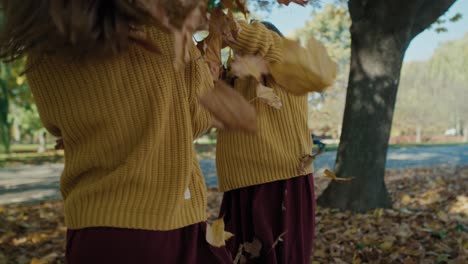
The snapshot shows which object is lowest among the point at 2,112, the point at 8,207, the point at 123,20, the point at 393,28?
the point at 8,207

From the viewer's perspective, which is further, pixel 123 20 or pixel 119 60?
pixel 119 60

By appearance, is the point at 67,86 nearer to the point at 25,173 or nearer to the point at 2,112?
the point at 2,112

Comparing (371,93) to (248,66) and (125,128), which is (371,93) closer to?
(248,66)

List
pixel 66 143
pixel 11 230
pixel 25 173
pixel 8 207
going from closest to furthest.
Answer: pixel 66 143 → pixel 11 230 → pixel 8 207 → pixel 25 173

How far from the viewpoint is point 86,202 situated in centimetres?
112

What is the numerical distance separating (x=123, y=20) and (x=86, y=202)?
0.46m

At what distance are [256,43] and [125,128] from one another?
0.66 metres

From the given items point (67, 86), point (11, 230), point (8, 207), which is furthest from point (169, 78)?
point (8, 207)

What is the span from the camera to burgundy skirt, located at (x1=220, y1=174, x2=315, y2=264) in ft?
6.36

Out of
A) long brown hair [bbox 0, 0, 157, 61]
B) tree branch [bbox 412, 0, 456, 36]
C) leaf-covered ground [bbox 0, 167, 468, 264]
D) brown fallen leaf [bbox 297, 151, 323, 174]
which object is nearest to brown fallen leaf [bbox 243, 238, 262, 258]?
brown fallen leaf [bbox 297, 151, 323, 174]

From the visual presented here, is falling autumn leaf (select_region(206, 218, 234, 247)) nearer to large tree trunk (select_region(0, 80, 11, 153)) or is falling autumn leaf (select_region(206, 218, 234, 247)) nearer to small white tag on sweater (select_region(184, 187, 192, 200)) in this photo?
small white tag on sweater (select_region(184, 187, 192, 200))

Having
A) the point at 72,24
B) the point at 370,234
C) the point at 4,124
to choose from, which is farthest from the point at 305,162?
the point at 370,234

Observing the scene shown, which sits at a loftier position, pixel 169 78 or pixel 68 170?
pixel 169 78

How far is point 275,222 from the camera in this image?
1.98 meters
